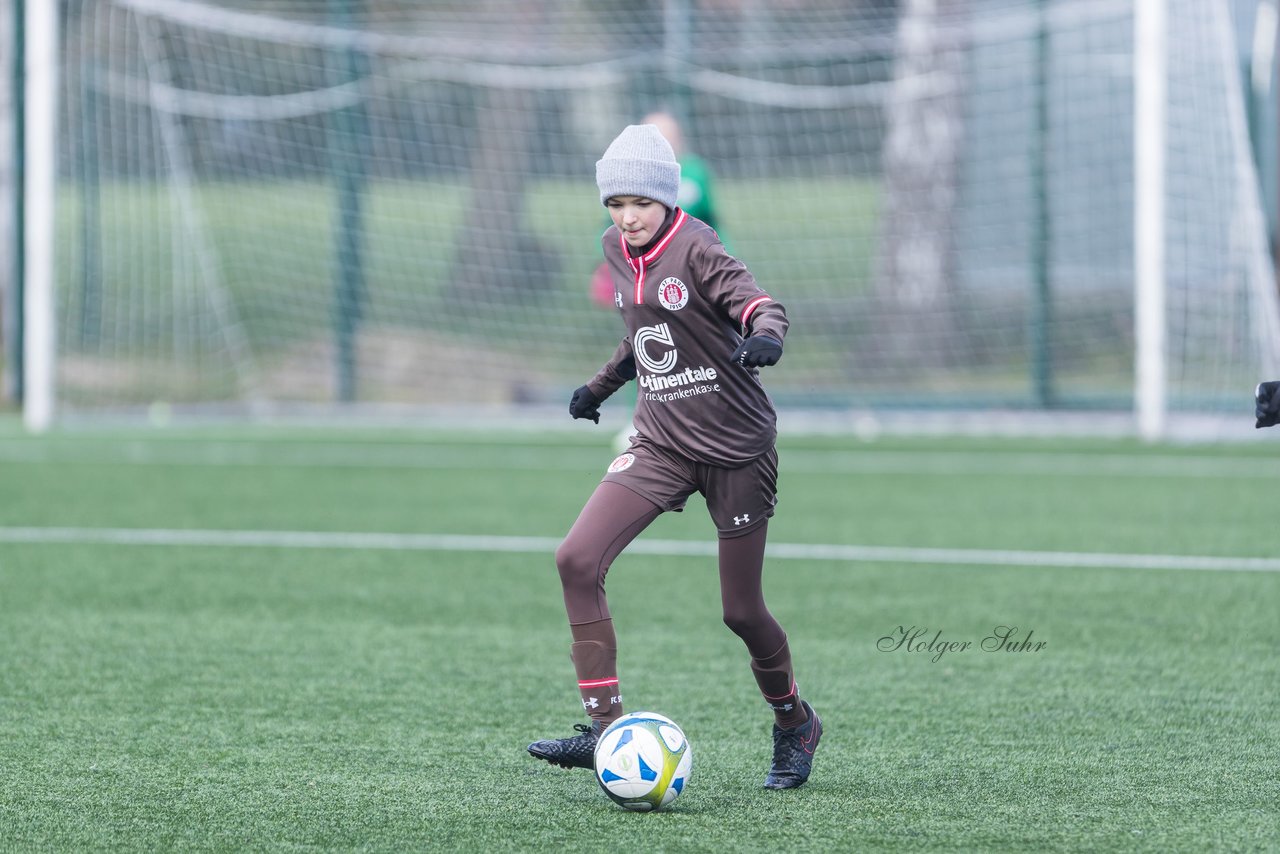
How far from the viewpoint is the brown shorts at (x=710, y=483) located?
3.85m

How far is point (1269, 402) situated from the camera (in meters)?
3.81

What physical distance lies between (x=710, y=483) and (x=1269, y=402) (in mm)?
1226

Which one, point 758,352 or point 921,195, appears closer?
point 758,352

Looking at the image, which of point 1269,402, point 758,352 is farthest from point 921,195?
point 758,352

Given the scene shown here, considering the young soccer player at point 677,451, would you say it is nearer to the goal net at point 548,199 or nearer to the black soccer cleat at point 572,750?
the black soccer cleat at point 572,750

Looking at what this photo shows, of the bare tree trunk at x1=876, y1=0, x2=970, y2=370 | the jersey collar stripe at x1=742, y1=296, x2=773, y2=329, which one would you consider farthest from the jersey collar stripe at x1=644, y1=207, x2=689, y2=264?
the bare tree trunk at x1=876, y1=0, x2=970, y2=370

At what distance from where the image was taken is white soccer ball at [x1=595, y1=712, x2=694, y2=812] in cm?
354

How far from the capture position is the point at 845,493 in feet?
31.3

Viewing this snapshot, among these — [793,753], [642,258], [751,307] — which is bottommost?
[793,753]

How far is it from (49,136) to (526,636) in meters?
7.97

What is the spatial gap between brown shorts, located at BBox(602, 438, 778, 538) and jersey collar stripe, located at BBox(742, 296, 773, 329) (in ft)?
1.17

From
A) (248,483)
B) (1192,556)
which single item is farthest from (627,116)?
(1192,556)

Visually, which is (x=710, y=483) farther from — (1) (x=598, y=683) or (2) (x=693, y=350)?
(1) (x=598, y=683)

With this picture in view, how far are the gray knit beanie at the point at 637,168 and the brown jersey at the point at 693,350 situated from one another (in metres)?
0.12
